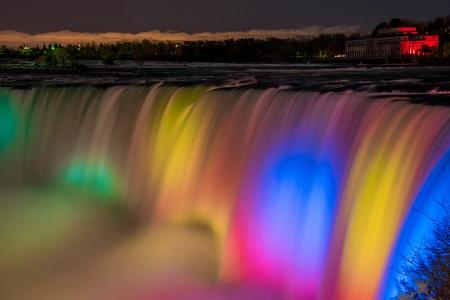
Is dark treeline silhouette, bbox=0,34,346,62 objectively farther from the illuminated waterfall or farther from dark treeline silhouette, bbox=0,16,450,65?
the illuminated waterfall

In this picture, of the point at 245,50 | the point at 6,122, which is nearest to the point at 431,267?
the point at 6,122

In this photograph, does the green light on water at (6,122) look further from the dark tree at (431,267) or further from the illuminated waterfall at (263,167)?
the dark tree at (431,267)

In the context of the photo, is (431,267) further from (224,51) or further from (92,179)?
(224,51)

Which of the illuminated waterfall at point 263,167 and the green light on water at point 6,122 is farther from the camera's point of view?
the green light on water at point 6,122

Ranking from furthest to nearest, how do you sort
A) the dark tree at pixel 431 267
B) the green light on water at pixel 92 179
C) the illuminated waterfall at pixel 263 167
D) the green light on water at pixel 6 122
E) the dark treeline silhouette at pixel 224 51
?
the dark treeline silhouette at pixel 224 51, the green light on water at pixel 6 122, the green light on water at pixel 92 179, the illuminated waterfall at pixel 263 167, the dark tree at pixel 431 267

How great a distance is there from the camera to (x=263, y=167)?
430 inches

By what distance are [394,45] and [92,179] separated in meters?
89.1

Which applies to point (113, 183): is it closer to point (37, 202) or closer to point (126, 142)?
point (126, 142)

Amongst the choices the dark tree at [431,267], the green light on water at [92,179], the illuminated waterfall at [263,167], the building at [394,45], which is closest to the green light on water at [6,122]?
the illuminated waterfall at [263,167]

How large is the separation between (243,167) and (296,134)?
1285 mm

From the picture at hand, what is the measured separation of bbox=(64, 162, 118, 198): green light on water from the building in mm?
71814

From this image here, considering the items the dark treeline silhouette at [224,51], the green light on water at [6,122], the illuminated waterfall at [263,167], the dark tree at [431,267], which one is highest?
the dark treeline silhouette at [224,51]

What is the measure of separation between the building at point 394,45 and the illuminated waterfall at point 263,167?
71.6 metres

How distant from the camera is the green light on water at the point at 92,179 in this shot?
47.3 feet
